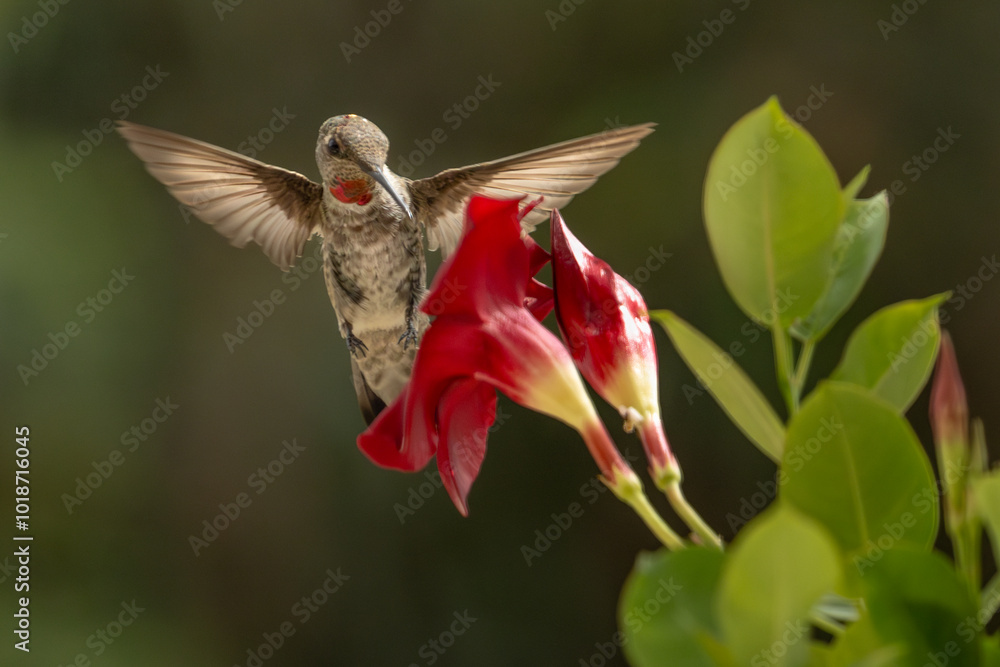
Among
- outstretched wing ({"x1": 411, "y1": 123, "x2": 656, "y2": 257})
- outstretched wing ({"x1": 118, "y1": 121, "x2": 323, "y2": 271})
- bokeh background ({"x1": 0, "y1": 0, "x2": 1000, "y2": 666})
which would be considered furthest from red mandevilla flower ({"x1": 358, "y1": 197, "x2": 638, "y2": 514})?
bokeh background ({"x1": 0, "y1": 0, "x2": 1000, "y2": 666})

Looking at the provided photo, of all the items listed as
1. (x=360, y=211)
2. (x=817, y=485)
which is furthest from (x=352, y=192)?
(x=817, y=485)

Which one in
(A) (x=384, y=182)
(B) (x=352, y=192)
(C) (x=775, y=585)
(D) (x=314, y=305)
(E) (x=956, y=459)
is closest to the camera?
(C) (x=775, y=585)

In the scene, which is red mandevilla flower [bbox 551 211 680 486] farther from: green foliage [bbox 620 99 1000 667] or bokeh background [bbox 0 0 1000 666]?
bokeh background [bbox 0 0 1000 666]

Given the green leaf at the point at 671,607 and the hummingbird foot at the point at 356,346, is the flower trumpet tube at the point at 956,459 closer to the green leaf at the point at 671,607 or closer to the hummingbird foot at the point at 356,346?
the green leaf at the point at 671,607

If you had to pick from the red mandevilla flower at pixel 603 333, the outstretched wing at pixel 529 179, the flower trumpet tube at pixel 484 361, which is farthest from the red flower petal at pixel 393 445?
the outstretched wing at pixel 529 179

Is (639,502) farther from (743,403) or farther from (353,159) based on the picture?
(353,159)

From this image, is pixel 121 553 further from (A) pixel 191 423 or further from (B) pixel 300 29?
(B) pixel 300 29

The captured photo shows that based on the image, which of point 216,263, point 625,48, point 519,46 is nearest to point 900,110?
point 625,48
